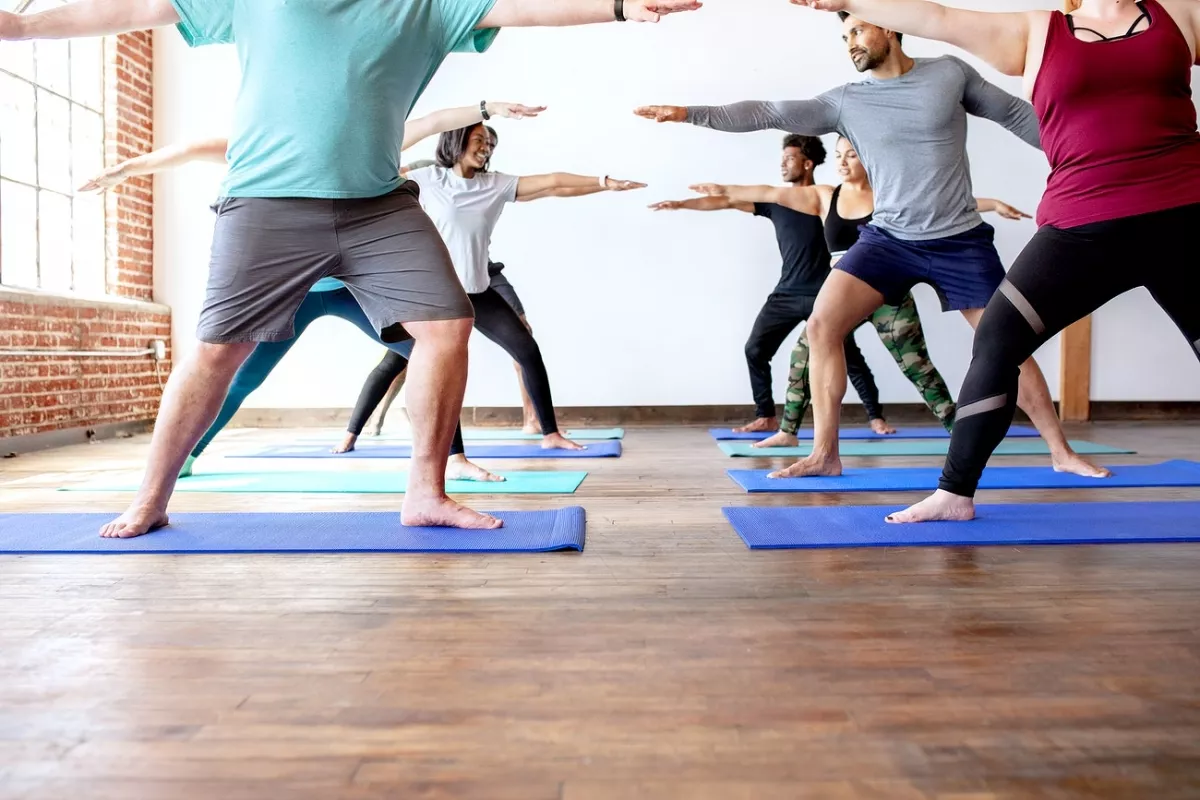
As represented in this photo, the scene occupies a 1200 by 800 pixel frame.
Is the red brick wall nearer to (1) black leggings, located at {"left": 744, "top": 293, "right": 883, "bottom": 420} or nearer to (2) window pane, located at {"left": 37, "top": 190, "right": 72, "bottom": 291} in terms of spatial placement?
(2) window pane, located at {"left": 37, "top": 190, "right": 72, "bottom": 291}

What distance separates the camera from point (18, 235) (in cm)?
454

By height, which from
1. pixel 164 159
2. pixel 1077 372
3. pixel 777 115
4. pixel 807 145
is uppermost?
pixel 807 145

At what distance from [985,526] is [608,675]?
130 cm

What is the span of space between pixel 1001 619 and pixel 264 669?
3.41 feet

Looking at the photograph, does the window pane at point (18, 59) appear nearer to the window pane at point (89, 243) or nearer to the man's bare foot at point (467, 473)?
the window pane at point (89, 243)

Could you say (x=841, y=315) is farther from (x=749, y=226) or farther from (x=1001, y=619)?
(x=749, y=226)

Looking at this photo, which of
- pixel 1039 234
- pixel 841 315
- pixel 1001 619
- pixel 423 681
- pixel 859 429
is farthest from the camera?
pixel 859 429

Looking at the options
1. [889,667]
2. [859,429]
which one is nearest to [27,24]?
[889,667]

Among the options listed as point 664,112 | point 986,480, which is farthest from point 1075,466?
point 664,112

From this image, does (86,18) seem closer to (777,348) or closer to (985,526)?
(985,526)

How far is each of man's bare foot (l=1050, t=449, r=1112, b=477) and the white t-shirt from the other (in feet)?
7.46

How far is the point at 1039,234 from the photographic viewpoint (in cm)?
207

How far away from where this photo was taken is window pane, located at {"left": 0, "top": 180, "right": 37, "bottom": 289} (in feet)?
14.4

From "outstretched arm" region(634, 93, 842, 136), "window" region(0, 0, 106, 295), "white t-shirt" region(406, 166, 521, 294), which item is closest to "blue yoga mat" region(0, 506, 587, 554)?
"outstretched arm" region(634, 93, 842, 136)
